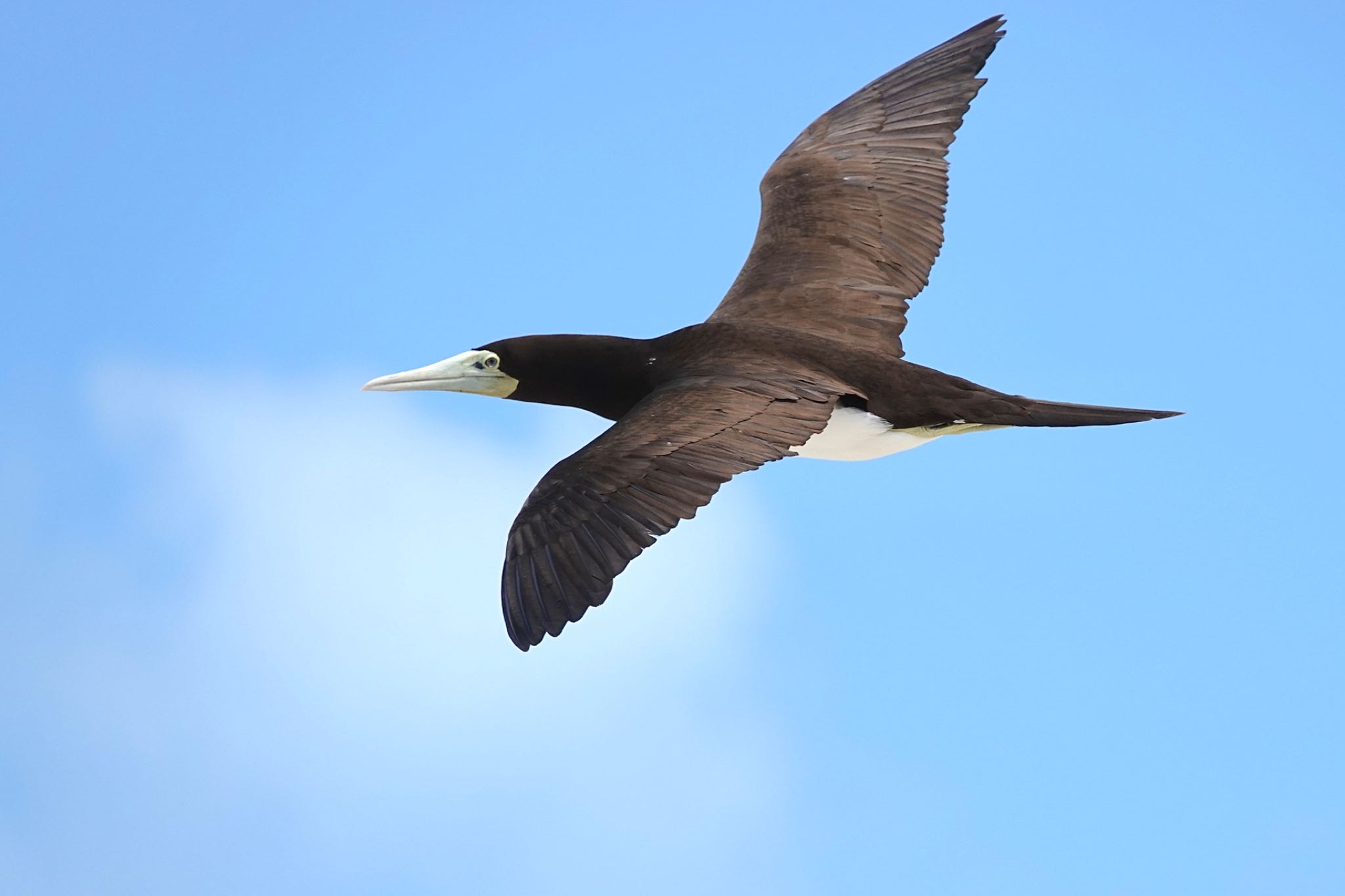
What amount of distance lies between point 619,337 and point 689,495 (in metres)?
1.70

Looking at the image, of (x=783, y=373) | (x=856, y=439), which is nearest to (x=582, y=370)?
(x=783, y=373)

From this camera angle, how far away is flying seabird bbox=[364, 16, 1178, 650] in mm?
6176

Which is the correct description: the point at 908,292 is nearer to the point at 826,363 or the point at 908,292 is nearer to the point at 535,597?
the point at 826,363

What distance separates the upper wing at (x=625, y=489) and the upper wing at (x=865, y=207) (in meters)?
1.28

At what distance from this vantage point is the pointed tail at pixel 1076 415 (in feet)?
24.1

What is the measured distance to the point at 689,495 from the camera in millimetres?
6199

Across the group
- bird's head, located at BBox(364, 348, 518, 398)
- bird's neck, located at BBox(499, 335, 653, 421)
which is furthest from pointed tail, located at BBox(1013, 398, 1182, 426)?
bird's head, located at BBox(364, 348, 518, 398)

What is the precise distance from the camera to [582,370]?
775 centimetres

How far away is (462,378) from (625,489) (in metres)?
1.95

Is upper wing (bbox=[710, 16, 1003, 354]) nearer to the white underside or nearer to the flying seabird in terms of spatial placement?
the flying seabird

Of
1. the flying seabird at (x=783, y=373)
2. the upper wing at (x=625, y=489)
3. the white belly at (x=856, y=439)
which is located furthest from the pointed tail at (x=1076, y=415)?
the upper wing at (x=625, y=489)

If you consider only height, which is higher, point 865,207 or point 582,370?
point 865,207

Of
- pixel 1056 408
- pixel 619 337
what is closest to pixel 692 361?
pixel 619 337

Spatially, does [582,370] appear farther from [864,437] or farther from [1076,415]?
[1076,415]
